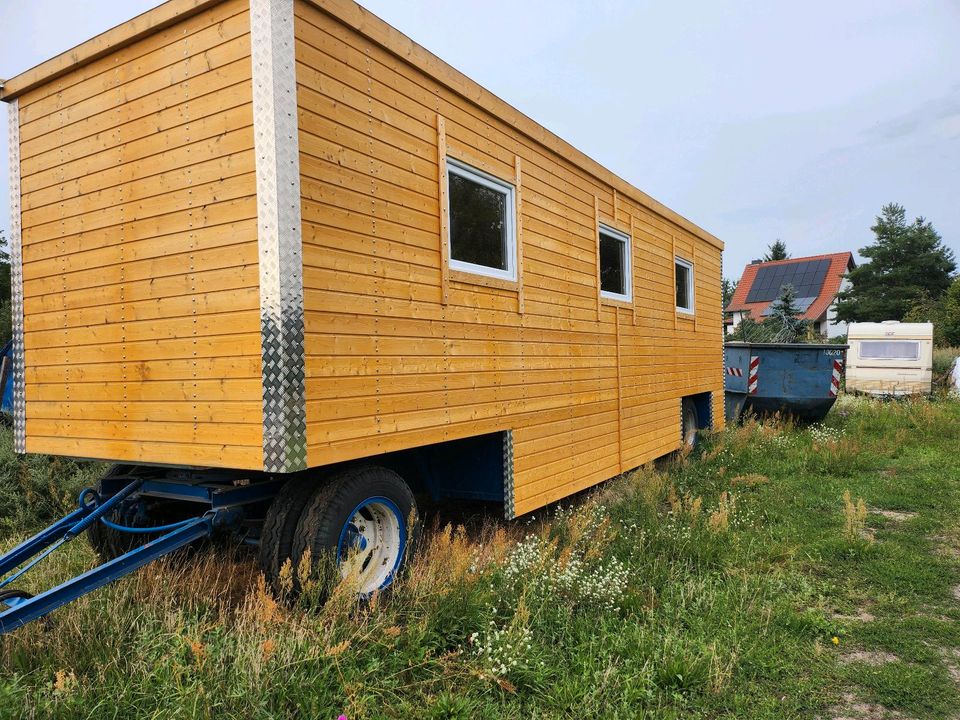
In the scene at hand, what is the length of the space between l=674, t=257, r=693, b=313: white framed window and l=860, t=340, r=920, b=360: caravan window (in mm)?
9172

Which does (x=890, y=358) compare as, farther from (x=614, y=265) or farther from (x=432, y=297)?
(x=432, y=297)

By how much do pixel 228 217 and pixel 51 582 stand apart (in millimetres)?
2700

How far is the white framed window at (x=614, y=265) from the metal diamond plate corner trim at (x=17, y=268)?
489 cm

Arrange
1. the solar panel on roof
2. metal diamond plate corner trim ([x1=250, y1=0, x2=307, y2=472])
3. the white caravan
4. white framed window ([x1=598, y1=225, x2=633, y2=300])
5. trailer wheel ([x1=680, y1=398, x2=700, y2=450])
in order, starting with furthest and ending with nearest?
1. the solar panel on roof
2. the white caravan
3. trailer wheel ([x1=680, y1=398, x2=700, y2=450])
4. white framed window ([x1=598, y1=225, x2=633, y2=300])
5. metal diamond plate corner trim ([x1=250, y1=0, x2=307, y2=472])

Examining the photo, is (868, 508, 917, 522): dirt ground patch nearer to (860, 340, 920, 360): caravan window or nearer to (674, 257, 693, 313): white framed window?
(674, 257, 693, 313): white framed window

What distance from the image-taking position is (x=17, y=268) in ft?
14.1

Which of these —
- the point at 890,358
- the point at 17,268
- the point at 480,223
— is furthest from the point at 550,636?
the point at 890,358

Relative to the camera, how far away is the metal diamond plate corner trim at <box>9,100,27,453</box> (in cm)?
425

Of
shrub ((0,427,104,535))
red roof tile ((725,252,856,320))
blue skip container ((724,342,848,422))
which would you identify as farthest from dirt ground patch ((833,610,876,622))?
red roof tile ((725,252,856,320))

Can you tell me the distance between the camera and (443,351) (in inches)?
163

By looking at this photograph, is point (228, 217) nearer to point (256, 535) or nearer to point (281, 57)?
point (281, 57)

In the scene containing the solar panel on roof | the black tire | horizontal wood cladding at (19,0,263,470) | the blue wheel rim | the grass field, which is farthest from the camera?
the solar panel on roof

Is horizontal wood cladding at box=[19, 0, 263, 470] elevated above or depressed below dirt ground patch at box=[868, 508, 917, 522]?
above

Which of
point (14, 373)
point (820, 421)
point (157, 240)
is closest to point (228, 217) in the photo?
point (157, 240)
